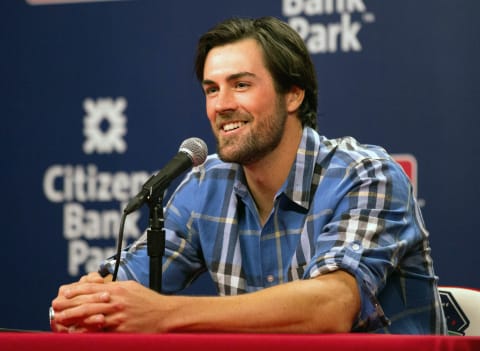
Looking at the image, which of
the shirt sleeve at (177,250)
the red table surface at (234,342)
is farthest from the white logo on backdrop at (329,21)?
the red table surface at (234,342)

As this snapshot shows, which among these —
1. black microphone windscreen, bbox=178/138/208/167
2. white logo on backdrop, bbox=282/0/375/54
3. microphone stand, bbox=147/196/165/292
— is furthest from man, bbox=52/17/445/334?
white logo on backdrop, bbox=282/0/375/54

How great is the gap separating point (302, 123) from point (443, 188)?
74 cm

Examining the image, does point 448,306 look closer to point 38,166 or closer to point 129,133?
point 129,133

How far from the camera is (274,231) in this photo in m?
2.07

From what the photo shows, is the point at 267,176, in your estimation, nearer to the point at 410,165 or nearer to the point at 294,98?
the point at 294,98

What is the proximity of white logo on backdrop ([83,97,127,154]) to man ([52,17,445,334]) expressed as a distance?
80 centimetres

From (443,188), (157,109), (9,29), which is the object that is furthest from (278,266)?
(9,29)

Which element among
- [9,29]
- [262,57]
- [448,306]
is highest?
[9,29]

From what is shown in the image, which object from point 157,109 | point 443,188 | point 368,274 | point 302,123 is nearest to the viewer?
point 368,274

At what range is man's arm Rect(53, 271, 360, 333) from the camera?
1469 mm

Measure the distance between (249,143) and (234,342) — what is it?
1.18 metres

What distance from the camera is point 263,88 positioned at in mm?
2225

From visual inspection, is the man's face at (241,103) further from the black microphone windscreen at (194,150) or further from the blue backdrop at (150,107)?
the blue backdrop at (150,107)

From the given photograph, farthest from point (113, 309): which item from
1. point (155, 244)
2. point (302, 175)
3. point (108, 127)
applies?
point (108, 127)
